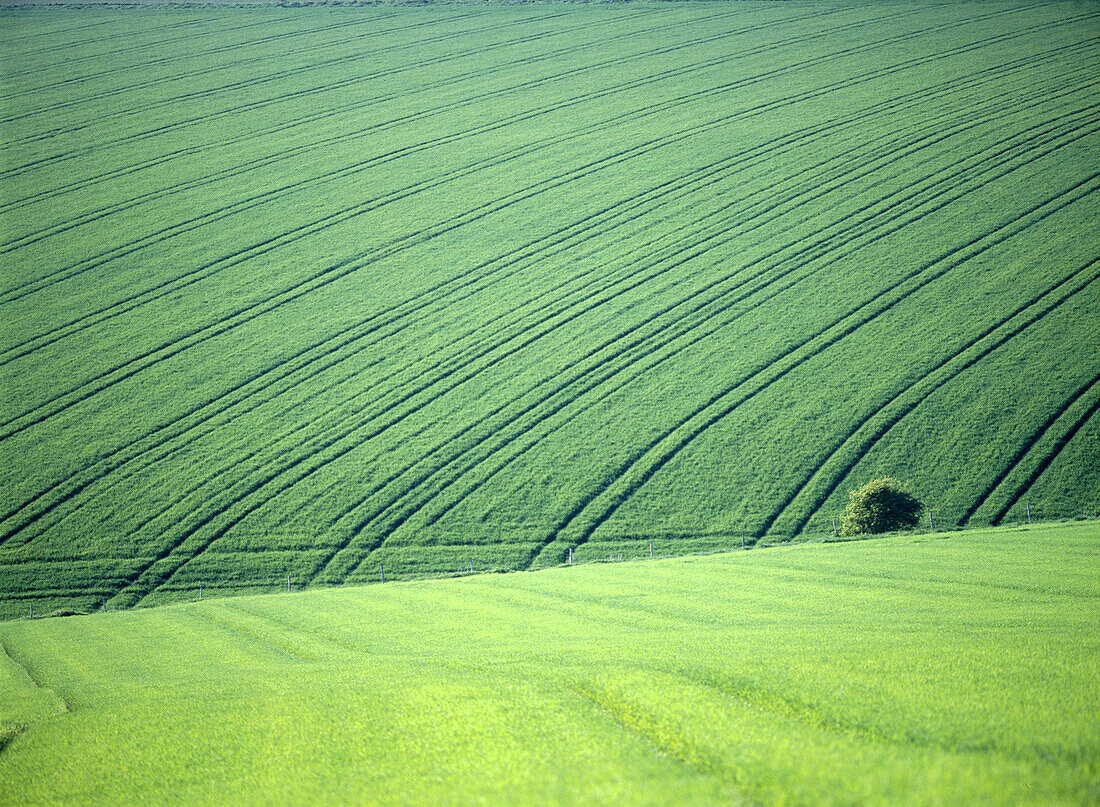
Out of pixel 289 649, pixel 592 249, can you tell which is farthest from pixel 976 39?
pixel 289 649

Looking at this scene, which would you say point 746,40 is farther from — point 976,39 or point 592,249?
point 592,249

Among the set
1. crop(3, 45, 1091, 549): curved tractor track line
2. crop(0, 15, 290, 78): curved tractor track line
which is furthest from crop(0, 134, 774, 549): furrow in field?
crop(0, 15, 290, 78): curved tractor track line

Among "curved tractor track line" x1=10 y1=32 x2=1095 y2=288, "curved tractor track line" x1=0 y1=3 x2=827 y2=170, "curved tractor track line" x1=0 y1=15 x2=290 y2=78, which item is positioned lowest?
"curved tractor track line" x1=10 y1=32 x2=1095 y2=288

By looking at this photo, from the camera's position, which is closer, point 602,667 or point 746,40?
point 602,667

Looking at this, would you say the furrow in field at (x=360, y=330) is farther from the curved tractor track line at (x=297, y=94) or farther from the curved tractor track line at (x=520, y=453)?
the curved tractor track line at (x=297, y=94)

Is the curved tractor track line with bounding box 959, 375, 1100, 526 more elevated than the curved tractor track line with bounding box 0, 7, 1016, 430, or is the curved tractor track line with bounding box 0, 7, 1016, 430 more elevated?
the curved tractor track line with bounding box 0, 7, 1016, 430

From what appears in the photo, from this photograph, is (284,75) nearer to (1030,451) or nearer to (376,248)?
(376,248)

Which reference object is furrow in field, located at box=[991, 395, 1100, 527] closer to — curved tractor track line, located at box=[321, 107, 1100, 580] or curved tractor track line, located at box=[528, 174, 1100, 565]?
curved tractor track line, located at box=[528, 174, 1100, 565]
